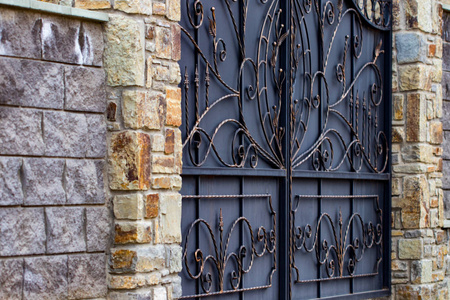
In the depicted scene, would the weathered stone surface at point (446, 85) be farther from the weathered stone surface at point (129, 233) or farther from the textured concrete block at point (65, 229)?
the textured concrete block at point (65, 229)

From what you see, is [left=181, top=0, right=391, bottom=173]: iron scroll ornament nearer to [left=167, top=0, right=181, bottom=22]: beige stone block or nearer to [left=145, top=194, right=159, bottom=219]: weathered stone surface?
[left=167, top=0, right=181, bottom=22]: beige stone block

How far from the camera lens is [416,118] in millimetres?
7152

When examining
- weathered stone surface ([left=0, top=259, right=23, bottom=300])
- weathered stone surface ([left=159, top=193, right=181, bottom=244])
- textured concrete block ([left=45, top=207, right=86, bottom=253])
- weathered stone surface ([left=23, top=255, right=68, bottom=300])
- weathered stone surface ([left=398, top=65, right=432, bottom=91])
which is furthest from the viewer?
weathered stone surface ([left=398, top=65, right=432, bottom=91])

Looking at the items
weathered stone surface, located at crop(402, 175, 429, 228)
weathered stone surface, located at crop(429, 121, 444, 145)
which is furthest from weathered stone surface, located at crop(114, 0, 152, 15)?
weathered stone surface, located at crop(429, 121, 444, 145)

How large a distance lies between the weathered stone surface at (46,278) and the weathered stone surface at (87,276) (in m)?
0.05

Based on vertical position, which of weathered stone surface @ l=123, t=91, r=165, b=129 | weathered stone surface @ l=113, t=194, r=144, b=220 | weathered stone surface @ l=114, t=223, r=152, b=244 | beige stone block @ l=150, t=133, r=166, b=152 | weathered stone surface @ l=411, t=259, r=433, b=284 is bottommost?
weathered stone surface @ l=411, t=259, r=433, b=284

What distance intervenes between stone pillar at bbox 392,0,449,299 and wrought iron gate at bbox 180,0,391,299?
121mm

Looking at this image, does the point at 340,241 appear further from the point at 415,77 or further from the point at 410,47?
the point at 410,47

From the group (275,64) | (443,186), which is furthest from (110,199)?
(443,186)

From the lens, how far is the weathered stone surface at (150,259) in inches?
174

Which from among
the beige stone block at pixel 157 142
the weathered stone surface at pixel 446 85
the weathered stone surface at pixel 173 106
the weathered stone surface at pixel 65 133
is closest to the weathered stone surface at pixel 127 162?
the beige stone block at pixel 157 142

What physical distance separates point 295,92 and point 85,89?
242 centimetres

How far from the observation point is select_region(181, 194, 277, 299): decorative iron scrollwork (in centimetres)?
530

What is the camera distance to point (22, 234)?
159 inches
